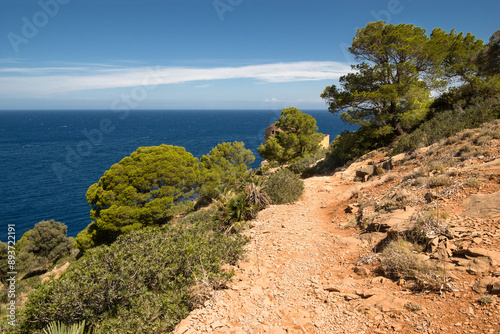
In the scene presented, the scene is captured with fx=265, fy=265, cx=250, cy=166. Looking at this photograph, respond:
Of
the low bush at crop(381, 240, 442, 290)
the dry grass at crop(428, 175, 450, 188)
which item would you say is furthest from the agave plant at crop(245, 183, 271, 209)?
the dry grass at crop(428, 175, 450, 188)

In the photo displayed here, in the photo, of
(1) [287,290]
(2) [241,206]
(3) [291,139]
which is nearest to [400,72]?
(3) [291,139]

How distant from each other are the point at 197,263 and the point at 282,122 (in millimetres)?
23140

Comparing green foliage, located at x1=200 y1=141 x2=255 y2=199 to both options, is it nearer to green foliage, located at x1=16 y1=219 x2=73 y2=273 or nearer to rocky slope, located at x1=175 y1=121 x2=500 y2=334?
green foliage, located at x1=16 y1=219 x2=73 y2=273

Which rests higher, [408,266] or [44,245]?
[408,266]

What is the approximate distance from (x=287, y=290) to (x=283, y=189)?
722 cm

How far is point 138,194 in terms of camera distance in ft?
67.4

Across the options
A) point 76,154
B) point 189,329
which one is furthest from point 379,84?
point 76,154

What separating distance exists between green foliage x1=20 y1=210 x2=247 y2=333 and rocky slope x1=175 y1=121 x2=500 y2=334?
1.67 ft

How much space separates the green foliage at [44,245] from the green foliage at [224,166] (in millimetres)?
13348

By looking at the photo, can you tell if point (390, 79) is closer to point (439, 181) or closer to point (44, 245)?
point (439, 181)

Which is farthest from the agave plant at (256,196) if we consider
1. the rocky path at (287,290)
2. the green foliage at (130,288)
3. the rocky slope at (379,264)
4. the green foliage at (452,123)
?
the green foliage at (452,123)

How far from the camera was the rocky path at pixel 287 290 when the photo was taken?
4.53 metres

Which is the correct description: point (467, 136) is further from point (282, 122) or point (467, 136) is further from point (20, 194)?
point (20, 194)

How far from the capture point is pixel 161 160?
863 inches
